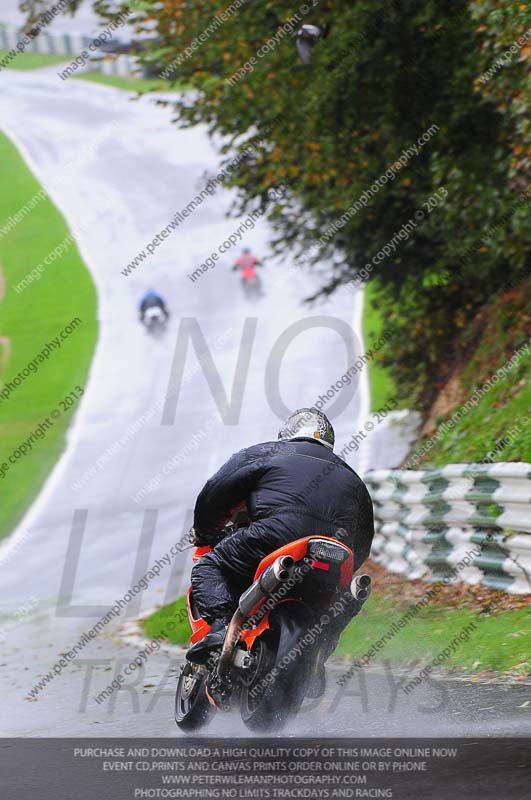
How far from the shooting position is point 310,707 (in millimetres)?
6910

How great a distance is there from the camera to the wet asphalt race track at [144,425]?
24.0 feet

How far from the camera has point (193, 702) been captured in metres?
6.42

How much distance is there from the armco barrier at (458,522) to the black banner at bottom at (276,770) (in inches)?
152

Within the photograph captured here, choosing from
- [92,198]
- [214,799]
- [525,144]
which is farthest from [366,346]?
A: [214,799]

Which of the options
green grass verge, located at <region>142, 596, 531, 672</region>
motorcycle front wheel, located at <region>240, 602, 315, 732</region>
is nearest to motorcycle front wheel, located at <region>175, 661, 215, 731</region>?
motorcycle front wheel, located at <region>240, 602, 315, 732</region>

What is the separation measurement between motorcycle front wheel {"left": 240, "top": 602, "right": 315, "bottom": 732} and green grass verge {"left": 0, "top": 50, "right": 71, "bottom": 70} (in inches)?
2656

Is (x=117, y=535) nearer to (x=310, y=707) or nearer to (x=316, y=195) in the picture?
(x=316, y=195)

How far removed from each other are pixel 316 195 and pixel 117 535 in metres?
6.10

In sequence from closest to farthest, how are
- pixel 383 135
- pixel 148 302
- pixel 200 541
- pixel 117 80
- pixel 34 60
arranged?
pixel 200 541
pixel 383 135
pixel 148 302
pixel 117 80
pixel 34 60

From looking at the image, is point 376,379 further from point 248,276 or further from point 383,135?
point 383,135

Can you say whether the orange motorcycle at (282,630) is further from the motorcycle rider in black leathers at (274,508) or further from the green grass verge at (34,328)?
the green grass verge at (34,328)

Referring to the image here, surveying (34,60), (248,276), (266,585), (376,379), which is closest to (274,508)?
(266,585)

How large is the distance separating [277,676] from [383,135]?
11895 mm

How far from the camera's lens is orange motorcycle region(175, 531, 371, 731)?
578cm
